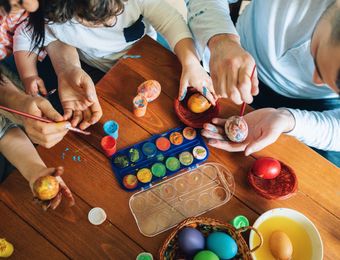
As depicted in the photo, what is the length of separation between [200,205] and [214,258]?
0.15m

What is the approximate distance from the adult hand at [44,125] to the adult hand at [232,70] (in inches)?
17.7

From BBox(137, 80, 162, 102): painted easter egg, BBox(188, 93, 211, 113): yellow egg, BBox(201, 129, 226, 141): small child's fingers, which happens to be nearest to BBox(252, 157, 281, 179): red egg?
BBox(201, 129, 226, 141): small child's fingers

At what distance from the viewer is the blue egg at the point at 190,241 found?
0.73 metres

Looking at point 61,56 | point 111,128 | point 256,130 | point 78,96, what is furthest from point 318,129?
point 61,56

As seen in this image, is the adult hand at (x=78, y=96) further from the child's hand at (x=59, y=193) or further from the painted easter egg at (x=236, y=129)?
the painted easter egg at (x=236, y=129)

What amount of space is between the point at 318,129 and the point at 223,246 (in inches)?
19.7

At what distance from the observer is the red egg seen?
2.74 ft

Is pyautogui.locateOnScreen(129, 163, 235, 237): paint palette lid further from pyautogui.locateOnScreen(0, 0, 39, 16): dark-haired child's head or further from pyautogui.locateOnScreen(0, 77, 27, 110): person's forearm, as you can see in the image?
pyautogui.locateOnScreen(0, 0, 39, 16): dark-haired child's head

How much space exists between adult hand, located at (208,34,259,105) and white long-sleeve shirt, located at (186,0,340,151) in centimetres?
5

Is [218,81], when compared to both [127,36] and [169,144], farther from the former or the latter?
[127,36]

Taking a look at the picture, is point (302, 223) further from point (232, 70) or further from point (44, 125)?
point (44, 125)

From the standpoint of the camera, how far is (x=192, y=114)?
3.10 ft

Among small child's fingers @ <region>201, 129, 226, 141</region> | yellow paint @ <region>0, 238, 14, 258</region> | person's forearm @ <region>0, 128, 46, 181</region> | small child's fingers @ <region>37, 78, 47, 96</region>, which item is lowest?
Result: yellow paint @ <region>0, 238, 14, 258</region>

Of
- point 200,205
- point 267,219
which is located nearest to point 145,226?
point 200,205
